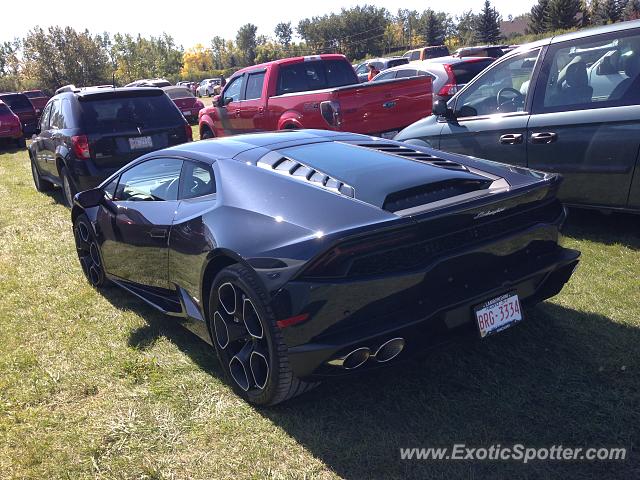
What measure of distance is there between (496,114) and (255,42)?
135132mm

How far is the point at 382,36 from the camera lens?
308 ft

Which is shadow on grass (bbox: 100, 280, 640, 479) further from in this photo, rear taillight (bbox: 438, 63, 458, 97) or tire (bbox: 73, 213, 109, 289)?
rear taillight (bbox: 438, 63, 458, 97)

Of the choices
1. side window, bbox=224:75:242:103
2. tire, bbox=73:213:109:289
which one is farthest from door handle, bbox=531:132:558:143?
side window, bbox=224:75:242:103

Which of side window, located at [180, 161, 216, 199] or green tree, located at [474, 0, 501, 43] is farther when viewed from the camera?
green tree, located at [474, 0, 501, 43]

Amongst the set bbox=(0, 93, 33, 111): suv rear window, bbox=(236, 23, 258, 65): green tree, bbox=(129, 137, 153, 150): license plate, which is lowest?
bbox=(129, 137, 153, 150): license plate

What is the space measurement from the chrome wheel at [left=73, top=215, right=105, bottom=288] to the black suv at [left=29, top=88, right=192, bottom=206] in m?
2.57

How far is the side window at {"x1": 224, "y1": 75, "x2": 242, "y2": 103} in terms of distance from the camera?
1069cm

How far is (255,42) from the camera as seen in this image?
133m

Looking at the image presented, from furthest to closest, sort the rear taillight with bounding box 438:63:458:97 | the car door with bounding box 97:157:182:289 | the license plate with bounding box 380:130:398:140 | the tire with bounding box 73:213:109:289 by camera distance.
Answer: the rear taillight with bounding box 438:63:458:97, the license plate with bounding box 380:130:398:140, the tire with bounding box 73:213:109:289, the car door with bounding box 97:157:182:289

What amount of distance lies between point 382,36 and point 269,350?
318ft

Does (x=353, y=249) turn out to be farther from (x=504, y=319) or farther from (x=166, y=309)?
(x=166, y=309)

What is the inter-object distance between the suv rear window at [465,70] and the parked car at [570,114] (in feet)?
18.8

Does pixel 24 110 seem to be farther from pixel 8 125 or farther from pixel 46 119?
pixel 46 119

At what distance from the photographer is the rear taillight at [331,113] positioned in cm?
783
